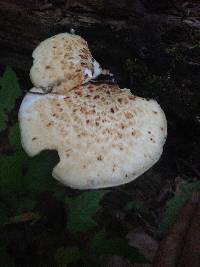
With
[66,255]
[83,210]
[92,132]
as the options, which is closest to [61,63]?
[92,132]

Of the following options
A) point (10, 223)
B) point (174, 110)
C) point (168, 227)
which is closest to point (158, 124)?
point (174, 110)

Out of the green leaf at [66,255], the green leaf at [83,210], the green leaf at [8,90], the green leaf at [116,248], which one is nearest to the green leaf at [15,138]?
the green leaf at [8,90]

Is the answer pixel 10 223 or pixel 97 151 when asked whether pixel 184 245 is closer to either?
pixel 97 151

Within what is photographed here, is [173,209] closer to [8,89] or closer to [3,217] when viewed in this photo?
[3,217]

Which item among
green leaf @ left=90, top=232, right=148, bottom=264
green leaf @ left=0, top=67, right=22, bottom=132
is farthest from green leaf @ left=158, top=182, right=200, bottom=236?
green leaf @ left=0, top=67, right=22, bottom=132

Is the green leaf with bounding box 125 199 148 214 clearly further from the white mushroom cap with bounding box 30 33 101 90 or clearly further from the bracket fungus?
the white mushroom cap with bounding box 30 33 101 90
